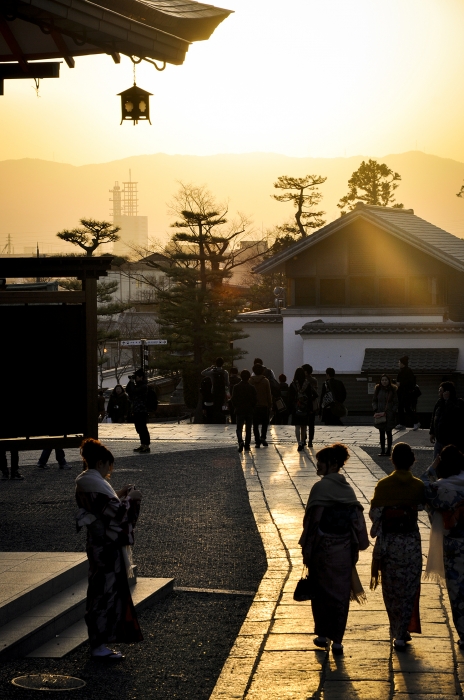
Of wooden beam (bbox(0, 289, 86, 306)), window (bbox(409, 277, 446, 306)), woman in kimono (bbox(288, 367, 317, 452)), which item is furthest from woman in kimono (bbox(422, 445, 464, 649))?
window (bbox(409, 277, 446, 306))

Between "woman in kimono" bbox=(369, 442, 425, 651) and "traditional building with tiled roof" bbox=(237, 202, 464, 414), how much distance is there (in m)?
25.6

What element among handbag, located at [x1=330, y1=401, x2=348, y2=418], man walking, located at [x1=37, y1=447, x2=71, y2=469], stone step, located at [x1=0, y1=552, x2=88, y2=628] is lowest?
man walking, located at [x1=37, y1=447, x2=71, y2=469]

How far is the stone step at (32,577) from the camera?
707cm

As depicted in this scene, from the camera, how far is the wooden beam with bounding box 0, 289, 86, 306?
780 centimetres

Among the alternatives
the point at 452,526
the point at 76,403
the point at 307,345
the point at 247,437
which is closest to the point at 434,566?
the point at 452,526

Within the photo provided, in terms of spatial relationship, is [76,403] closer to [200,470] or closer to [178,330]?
[200,470]

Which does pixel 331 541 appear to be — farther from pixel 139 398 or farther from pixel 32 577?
pixel 139 398

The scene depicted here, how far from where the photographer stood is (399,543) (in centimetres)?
674

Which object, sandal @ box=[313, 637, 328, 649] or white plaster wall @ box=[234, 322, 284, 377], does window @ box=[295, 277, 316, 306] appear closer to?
white plaster wall @ box=[234, 322, 284, 377]

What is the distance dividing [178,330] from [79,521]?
3230 cm

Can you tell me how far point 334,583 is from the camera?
21.8ft

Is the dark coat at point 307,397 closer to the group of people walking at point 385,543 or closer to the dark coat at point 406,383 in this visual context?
the dark coat at point 406,383

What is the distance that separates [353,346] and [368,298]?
2.57 meters

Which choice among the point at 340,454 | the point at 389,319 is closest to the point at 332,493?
the point at 340,454
